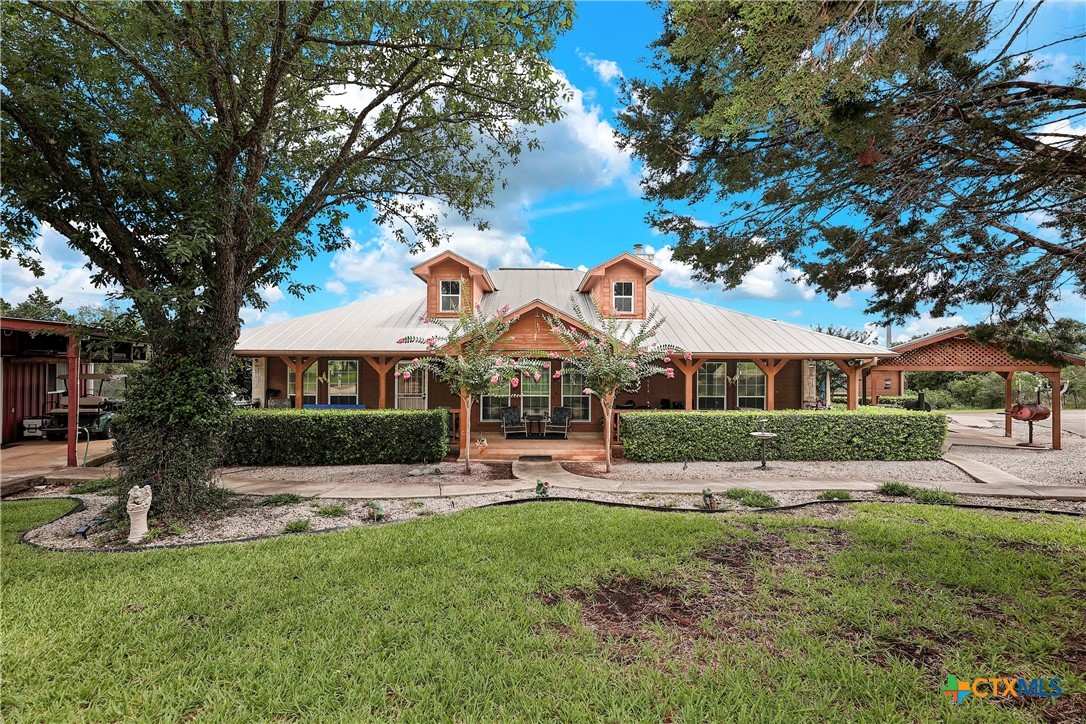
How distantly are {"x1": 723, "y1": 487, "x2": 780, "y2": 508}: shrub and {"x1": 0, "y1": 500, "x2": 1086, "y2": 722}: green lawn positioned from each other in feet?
5.10

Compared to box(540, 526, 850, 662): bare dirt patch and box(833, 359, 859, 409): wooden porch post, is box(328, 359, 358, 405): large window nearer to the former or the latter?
box(540, 526, 850, 662): bare dirt patch

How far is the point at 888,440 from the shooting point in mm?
10758

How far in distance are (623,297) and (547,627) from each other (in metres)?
12.0

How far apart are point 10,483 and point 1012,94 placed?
14559mm

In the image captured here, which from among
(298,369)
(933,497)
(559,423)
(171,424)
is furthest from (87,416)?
(933,497)

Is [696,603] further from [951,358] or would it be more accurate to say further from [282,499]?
[951,358]

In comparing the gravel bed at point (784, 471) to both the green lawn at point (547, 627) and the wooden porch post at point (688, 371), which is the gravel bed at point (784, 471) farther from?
the green lawn at point (547, 627)

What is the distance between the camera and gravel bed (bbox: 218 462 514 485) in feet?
29.0

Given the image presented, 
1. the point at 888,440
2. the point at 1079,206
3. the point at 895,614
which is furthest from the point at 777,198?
the point at 888,440

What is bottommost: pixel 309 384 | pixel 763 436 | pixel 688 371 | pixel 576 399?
pixel 763 436

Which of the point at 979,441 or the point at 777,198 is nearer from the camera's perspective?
the point at 777,198

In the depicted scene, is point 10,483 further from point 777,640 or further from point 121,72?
point 777,640

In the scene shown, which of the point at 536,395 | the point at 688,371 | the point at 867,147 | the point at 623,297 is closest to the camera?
the point at 867,147

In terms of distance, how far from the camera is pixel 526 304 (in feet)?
38.2
